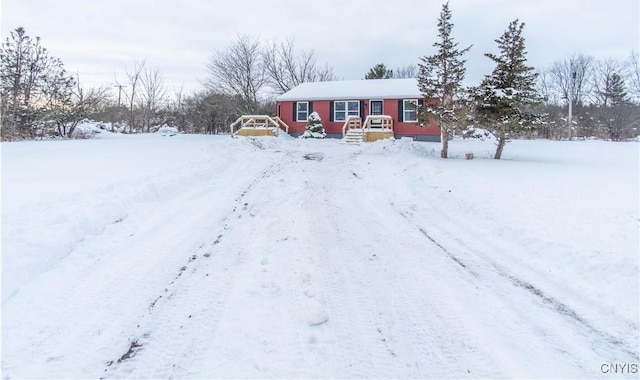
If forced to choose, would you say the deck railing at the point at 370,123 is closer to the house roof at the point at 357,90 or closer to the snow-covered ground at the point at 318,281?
the house roof at the point at 357,90

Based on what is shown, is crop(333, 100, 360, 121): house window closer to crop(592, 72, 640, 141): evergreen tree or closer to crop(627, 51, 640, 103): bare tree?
crop(592, 72, 640, 141): evergreen tree

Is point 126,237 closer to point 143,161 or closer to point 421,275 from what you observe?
point 421,275

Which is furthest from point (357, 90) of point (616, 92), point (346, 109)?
point (616, 92)

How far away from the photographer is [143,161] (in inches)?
393

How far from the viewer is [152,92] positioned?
3475cm

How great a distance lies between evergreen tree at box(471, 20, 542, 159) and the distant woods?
12545 mm

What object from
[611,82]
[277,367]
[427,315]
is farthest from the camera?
[611,82]

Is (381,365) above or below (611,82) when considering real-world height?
below

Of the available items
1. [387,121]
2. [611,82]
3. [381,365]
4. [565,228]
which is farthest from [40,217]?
[611,82]

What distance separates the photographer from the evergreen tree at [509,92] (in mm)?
11242

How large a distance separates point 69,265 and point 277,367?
116 inches

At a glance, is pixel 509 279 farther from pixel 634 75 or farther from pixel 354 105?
pixel 634 75

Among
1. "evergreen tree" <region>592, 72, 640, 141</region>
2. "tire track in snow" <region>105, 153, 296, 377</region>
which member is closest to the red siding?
"tire track in snow" <region>105, 153, 296, 377</region>

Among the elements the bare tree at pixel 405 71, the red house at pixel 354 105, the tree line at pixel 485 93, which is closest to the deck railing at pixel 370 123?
the red house at pixel 354 105
